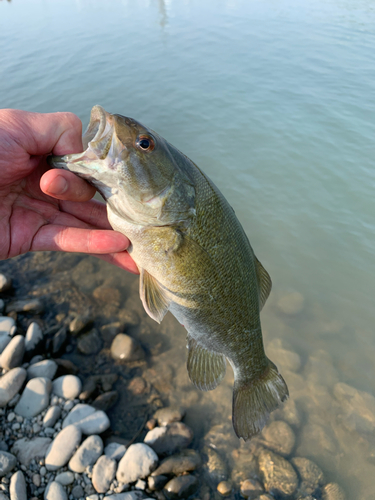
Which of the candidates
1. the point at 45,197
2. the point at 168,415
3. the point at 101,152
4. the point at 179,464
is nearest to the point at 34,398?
the point at 168,415

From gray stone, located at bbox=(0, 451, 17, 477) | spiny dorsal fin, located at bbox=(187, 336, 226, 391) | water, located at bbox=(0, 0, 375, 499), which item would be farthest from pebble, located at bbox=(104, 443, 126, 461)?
water, located at bbox=(0, 0, 375, 499)

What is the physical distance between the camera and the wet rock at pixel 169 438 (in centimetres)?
433

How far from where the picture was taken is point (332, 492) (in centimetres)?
432

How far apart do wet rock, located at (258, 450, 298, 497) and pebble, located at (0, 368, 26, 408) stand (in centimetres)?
351

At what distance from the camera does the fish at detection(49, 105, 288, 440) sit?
7.64ft

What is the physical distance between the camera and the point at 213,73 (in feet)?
48.1

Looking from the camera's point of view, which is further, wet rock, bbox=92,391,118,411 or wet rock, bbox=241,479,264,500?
wet rock, bbox=92,391,118,411

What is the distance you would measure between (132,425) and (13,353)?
204 centimetres

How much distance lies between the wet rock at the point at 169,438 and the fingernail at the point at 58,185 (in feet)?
11.7

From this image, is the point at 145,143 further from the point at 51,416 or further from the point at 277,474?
the point at 277,474

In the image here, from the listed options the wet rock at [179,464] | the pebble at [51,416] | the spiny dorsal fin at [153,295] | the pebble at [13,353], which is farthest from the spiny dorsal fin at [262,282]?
the pebble at [13,353]

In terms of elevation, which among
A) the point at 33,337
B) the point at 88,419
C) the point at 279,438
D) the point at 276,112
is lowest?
the point at 279,438

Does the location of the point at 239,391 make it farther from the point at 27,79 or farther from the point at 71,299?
the point at 27,79

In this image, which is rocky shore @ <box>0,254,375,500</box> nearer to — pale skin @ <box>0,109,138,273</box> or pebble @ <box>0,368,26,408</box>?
pebble @ <box>0,368,26,408</box>
